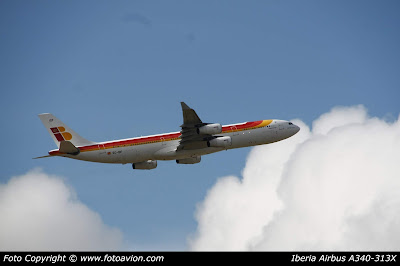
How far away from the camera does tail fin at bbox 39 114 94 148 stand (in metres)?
88.4

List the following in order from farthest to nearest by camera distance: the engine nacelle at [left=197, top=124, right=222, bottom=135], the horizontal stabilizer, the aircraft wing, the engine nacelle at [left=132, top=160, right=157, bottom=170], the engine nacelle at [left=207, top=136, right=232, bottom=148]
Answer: the engine nacelle at [left=132, top=160, right=157, bottom=170] → the engine nacelle at [left=207, top=136, right=232, bottom=148] → the horizontal stabilizer → the engine nacelle at [left=197, top=124, right=222, bottom=135] → the aircraft wing

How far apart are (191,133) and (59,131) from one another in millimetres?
16739

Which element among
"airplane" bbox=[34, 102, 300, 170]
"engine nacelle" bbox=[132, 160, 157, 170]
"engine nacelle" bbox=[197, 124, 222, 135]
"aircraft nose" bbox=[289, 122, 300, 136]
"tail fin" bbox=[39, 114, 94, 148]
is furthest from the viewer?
"aircraft nose" bbox=[289, 122, 300, 136]

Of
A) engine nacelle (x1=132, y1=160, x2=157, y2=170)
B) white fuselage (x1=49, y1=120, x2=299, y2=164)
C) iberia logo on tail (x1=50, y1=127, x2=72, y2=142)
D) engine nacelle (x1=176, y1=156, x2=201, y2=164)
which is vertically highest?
iberia logo on tail (x1=50, y1=127, x2=72, y2=142)

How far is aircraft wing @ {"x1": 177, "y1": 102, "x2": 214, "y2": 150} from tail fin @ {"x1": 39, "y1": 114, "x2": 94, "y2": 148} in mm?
11836

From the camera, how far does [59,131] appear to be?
8875 centimetres

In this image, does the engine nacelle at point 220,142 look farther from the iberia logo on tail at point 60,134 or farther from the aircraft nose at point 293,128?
the iberia logo on tail at point 60,134

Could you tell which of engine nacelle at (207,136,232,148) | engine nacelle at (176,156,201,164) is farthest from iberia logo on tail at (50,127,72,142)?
engine nacelle at (207,136,232,148)

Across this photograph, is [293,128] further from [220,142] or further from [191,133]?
[191,133]

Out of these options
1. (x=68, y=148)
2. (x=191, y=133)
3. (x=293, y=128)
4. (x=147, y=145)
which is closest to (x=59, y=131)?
(x=68, y=148)

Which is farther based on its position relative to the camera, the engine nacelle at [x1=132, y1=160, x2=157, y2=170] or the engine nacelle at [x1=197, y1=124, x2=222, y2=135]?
the engine nacelle at [x1=132, y1=160, x2=157, y2=170]

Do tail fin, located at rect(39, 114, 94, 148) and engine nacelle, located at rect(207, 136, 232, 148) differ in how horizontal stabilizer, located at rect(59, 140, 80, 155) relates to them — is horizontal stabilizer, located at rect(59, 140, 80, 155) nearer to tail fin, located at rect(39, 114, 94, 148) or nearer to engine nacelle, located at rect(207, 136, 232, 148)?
tail fin, located at rect(39, 114, 94, 148)
